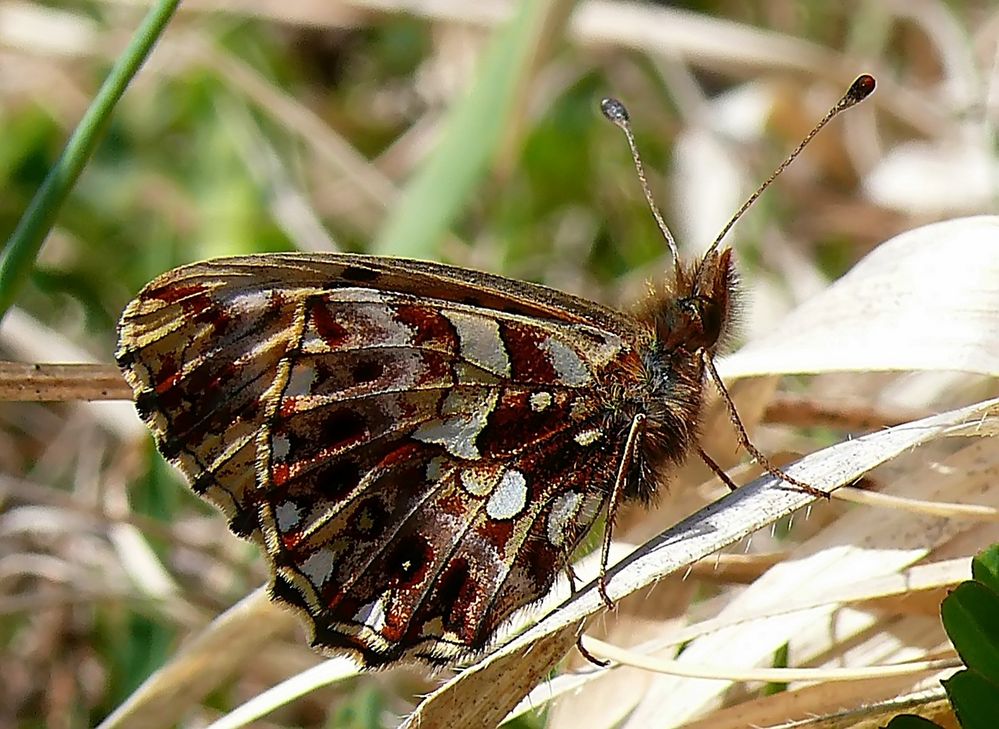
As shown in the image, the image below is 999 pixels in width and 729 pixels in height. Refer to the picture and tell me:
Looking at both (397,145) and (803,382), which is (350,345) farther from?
(397,145)

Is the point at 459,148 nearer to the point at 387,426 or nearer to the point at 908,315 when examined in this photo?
the point at 387,426

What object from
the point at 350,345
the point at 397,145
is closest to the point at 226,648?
the point at 350,345

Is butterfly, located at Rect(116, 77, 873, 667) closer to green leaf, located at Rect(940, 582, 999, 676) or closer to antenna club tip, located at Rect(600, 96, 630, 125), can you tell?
antenna club tip, located at Rect(600, 96, 630, 125)

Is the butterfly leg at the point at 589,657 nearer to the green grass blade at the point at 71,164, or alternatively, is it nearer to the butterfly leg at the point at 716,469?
the butterfly leg at the point at 716,469

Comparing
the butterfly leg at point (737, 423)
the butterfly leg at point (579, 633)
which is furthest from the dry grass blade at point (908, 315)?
the butterfly leg at point (579, 633)

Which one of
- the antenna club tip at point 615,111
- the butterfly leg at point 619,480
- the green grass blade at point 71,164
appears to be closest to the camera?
the green grass blade at point 71,164

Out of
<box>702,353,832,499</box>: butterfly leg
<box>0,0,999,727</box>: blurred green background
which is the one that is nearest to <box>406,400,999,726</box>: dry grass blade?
<box>702,353,832,499</box>: butterfly leg
